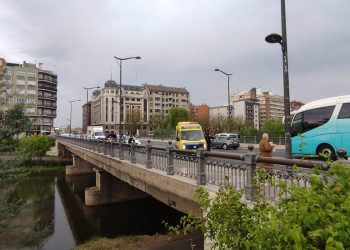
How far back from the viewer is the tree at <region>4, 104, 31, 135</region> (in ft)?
30.4

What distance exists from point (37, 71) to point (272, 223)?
111 metres

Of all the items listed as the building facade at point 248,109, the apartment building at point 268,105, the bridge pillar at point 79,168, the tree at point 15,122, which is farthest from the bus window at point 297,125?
the apartment building at point 268,105

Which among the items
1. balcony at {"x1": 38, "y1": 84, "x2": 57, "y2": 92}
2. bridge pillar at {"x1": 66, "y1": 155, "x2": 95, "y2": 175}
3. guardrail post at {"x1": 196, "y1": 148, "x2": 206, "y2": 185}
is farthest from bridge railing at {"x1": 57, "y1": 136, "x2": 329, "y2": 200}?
balcony at {"x1": 38, "y1": 84, "x2": 57, "y2": 92}

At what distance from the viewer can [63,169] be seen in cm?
5272

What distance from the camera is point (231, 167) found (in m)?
7.35

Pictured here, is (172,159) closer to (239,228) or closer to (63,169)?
(239,228)

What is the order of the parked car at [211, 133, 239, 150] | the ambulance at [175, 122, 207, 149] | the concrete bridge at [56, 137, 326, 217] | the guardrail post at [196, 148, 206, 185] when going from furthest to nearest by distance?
the parked car at [211, 133, 239, 150]
the ambulance at [175, 122, 207, 149]
the guardrail post at [196, 148, 206, 185]
the concrete bridge at [56, 137, 326, 217]

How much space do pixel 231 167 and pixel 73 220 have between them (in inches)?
818

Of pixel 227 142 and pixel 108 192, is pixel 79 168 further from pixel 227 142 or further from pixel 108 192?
pixel 227 142

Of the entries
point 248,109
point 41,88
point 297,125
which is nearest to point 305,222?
point 297,125

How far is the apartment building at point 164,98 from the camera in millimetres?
154625

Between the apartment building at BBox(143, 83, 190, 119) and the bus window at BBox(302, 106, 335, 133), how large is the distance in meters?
137

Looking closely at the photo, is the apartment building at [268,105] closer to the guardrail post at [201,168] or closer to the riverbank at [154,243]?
the riverbank at [154,243]

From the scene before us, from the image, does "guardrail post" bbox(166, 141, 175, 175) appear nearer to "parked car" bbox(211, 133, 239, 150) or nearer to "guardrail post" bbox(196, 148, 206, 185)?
"guardrail post" bbox(196, 148, 206, 185)
